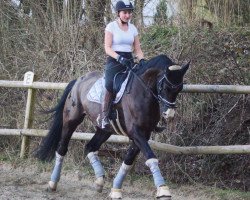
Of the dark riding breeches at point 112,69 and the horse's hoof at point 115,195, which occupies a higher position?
the dark riding breeches at point 112,69

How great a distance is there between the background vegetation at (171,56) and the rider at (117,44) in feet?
4.24

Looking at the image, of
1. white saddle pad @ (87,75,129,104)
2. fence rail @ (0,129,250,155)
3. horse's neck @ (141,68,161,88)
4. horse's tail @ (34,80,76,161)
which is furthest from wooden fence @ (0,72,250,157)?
horse's neck @ (141,68,161,88)

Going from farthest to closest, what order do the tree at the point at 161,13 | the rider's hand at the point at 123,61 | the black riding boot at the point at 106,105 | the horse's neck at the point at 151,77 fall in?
the tree at the point at 161,13
the black riding boot at the point at 106,105
the rider's hand at the point at 123,61
the horse's neck at the point at 151,77

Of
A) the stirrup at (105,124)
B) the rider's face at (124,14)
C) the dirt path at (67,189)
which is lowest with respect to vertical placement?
the dirt path at (67,189)

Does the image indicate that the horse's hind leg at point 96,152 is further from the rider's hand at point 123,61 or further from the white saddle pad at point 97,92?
the rider's hand at point 123,61

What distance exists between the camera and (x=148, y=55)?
9.32 m

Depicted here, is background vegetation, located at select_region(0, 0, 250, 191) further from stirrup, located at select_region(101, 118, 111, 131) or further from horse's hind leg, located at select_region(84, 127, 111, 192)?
stirrup, located at select_region(101, 118, 111, 131)

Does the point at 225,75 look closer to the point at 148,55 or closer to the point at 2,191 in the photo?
the point at 148,55

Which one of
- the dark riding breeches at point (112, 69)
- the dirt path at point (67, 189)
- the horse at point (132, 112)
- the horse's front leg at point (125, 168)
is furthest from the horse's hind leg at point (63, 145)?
the horse's front leg at point (125, 168)

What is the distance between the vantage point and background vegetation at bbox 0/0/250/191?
7641 millimetres

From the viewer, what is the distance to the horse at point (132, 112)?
18.2 ft

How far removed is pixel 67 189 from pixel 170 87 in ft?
8.95

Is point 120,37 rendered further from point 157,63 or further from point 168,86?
point 168,86

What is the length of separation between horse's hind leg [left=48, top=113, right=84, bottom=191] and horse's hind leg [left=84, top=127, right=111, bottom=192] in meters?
0.35
